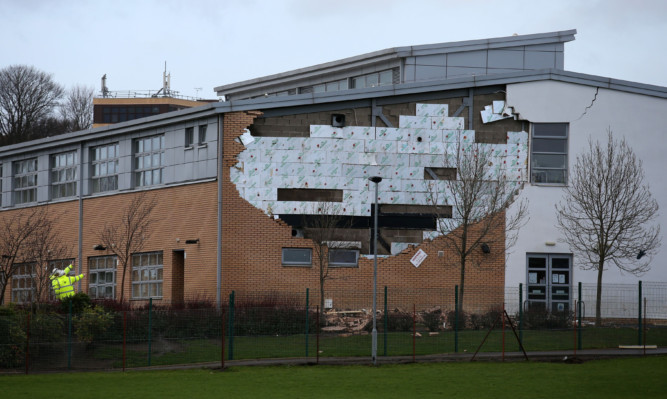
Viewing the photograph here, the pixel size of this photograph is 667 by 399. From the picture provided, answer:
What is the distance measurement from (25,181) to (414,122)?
66.0 feet

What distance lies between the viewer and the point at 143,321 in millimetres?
28641

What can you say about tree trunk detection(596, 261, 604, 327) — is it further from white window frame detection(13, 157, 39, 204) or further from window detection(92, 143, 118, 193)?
white window frame detection(13, 157, 39, 204)

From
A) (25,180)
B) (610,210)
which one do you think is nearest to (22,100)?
(25,180)

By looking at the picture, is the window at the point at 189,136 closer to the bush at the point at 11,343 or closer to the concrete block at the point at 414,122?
the concrete block at the point at 414,122

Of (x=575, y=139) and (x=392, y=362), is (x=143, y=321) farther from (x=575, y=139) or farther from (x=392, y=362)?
(x=575, y=139)

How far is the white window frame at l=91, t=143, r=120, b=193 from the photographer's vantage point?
41.8 meters

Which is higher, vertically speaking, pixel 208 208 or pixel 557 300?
pixel 208 208

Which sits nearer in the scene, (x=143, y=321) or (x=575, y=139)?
(x=143, y=321)

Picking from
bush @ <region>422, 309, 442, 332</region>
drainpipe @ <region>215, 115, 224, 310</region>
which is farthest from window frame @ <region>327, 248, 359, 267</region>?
bush @ <region>422, 309, 442, 332</region>

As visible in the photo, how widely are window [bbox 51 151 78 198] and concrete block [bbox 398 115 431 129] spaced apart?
49.8 ft

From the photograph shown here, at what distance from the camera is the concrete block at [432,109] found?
123 feet

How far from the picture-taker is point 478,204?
36.4 m

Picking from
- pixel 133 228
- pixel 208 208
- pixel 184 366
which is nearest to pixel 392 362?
pixel 184 366

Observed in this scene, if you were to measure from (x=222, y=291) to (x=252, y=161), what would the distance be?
4.85 metres
